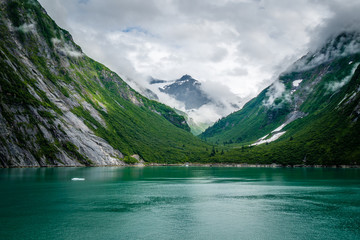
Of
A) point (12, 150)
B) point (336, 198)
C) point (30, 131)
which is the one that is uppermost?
point (30, 131)

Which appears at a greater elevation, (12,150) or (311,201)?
(12,150)

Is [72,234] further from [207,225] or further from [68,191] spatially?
[68,191]

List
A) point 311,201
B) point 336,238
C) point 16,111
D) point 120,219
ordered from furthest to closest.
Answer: point 16,111
point 311,201
point 120,219
point 336,238

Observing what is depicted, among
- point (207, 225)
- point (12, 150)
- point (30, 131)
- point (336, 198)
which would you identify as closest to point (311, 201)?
point (336, 198)

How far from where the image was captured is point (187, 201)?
6856 centimetres

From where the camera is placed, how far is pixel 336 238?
127 ft

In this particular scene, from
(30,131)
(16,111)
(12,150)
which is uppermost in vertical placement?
(16,111)

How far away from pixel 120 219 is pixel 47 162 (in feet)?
542

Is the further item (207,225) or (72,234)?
(207,225)

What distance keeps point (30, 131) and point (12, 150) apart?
2485cm

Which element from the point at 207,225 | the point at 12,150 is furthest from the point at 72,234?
the point at 12,150

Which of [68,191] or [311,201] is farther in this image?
[68,191]

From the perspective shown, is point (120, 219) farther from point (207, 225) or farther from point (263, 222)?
point (263, 222)

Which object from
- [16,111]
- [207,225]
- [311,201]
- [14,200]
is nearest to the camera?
[207,225]
